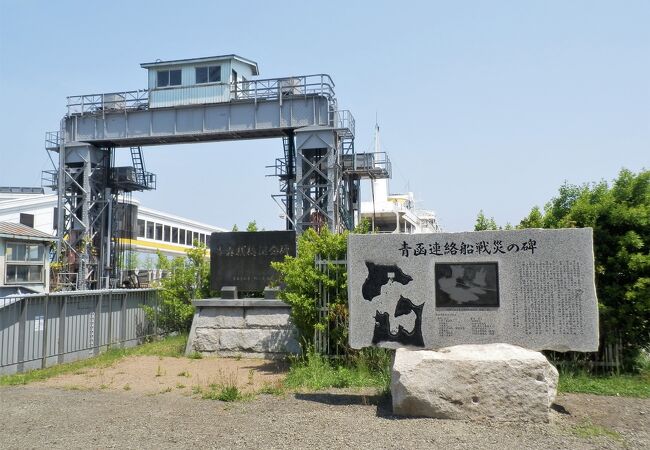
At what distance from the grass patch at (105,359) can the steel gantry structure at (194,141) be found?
13343 mm

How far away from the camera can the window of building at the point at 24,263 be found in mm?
21547

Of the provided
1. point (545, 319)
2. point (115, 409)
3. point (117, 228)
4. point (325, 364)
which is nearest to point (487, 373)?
point (545, 319)

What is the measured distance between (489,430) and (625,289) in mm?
4198

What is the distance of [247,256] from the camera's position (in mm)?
13062

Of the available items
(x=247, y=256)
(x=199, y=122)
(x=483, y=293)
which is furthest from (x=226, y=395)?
(x=199, y=122)

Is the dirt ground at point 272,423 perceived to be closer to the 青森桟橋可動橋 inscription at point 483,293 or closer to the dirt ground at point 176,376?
the dirt ground at point 176,376

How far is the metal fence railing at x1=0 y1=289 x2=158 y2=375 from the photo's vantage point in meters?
10.4

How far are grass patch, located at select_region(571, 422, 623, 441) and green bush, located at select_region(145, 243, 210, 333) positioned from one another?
32.1ft

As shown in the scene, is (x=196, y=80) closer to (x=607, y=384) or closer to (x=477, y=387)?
(x=607, y=384)

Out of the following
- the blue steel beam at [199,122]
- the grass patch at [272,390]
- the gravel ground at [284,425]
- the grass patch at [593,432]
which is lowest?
the grass patch at [593,432]

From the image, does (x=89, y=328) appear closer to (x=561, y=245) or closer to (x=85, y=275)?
(x=561, y=245)

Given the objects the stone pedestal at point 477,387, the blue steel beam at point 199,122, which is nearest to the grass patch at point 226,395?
the stone pedestal at point 477,387

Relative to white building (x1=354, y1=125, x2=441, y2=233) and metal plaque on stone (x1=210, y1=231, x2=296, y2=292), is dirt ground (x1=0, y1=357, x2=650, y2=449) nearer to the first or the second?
metal plaque on stone (x1=210, y1=231, x2=296, y2=292)

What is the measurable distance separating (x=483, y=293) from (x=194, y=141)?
25.4 metres
